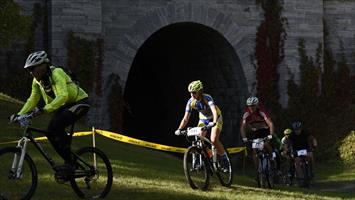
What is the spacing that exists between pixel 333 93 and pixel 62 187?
16995 millimetres

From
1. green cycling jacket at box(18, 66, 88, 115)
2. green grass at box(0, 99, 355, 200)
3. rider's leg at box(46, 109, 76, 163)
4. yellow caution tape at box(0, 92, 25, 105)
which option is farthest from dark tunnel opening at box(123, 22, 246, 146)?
rider's leg at box(46, 109, 76, 163)

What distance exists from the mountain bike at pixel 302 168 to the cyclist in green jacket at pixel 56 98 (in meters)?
9.05

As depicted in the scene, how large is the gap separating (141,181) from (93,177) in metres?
2.59

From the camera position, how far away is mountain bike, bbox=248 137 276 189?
483 inches

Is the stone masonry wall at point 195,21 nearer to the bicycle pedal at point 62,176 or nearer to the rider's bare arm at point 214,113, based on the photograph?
the rider's bare arm at point 214,113

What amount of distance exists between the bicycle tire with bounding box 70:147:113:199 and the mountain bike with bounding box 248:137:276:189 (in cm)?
460

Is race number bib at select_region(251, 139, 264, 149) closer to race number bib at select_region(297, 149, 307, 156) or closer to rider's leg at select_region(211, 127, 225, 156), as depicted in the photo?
rider's leg at select_region(211, 127, 225, 156)

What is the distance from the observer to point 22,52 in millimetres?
18938

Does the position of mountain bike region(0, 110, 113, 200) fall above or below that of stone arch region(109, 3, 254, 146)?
below

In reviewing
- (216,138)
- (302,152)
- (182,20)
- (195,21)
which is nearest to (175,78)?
(195,21)

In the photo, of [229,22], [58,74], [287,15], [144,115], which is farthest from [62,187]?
[144,115]

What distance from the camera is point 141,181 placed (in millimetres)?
10734

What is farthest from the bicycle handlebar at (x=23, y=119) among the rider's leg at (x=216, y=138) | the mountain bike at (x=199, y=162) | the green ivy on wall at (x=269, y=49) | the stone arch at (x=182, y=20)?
the green ivy on wall at (x=269, y=49)

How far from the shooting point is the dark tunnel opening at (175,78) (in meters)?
23.0
